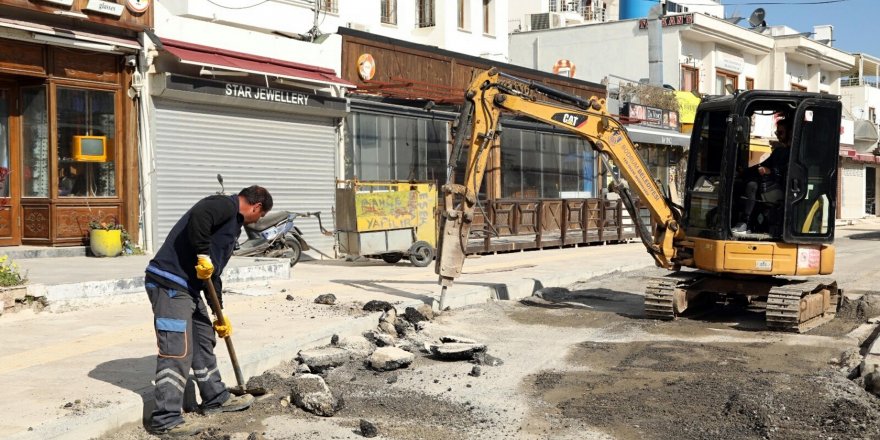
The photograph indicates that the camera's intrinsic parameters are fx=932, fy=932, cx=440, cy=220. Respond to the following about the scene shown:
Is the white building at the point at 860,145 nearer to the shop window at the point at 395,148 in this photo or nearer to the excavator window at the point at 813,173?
the shop window at the point at 395,148

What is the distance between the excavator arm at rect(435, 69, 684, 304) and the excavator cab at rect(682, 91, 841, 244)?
2.50 ft

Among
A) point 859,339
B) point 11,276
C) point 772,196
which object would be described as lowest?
point 859,339

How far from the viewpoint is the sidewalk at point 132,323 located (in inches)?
253

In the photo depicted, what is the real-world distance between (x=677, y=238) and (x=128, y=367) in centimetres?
750

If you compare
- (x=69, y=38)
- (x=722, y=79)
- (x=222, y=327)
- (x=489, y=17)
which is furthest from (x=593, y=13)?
(x=222, y=327)

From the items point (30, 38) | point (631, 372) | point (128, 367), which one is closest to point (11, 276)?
point (128, 367)

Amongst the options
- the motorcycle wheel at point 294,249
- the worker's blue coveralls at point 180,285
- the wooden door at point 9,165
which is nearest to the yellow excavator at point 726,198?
the worker's blue coveralls at point 180,285

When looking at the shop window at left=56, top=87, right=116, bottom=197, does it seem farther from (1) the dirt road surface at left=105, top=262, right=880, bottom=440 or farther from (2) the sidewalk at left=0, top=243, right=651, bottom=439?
(1) the dirt road surface at left=105, top=262, right=880, bottom=440

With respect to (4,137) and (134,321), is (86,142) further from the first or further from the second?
(134,321)

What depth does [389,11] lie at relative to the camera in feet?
85.3

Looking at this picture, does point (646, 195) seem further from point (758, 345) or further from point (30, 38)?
point (30, 38)

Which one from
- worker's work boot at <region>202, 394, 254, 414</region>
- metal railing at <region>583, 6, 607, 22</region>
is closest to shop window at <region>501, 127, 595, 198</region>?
metal railing at <region>583, 6, 607, 22</region>

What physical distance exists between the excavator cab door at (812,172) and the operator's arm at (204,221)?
741cm

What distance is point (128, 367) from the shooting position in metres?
7.73
